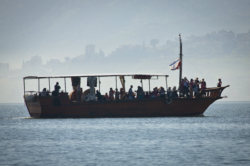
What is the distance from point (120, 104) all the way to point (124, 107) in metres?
0.44

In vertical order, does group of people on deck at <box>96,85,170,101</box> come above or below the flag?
below

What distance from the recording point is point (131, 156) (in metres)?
19.6

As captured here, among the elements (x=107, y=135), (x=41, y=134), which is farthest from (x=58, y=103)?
(x=107, y=135)

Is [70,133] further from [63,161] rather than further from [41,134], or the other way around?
[63,161]

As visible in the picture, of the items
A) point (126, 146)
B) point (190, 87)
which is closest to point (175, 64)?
point (190, 87)

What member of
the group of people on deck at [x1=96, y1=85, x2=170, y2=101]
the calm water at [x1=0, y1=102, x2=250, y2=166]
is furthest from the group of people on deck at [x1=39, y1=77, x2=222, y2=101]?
the calm water at [x1=0, y1=102, x2=250, y2=166]

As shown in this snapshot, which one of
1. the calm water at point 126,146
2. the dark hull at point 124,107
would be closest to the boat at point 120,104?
the dark hull at point 124,107

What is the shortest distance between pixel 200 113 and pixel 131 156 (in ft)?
61.4

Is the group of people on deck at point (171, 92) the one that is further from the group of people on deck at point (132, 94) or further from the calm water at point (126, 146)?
→ the calm water at point (126, 146)

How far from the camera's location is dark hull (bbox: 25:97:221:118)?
36.1 meters

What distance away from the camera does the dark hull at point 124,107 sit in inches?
1420

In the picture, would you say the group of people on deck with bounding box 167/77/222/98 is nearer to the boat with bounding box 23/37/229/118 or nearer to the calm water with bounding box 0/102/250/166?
the boat with bounding box 23/37/229/118

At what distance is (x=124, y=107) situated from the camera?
36125mm

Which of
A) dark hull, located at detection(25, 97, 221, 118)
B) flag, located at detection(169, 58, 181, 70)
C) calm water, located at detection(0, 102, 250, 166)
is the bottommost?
calm water, located at detection(0, 102, 250, 166)
